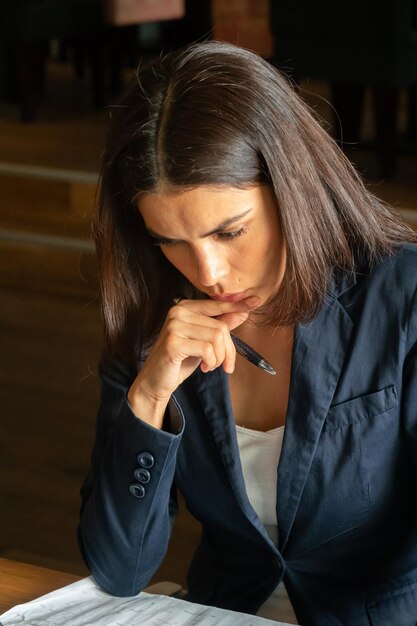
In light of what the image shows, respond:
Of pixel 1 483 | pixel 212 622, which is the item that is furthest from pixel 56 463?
pixel 212 622

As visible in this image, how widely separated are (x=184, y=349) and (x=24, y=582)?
0.35 metres

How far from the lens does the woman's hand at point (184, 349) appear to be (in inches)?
60.5

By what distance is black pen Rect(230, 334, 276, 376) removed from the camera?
1594 mm

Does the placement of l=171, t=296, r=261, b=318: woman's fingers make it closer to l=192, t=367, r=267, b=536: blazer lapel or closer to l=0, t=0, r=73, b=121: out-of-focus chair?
l=192, t=367, r=267, b=536: blazer lapel

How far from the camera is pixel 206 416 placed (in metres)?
1.61

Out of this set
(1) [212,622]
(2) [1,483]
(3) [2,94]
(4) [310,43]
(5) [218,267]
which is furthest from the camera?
(3) [2,94]

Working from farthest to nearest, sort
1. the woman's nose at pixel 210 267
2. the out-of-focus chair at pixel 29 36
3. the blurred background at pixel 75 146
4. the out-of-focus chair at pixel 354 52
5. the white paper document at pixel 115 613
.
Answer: the out-of-focus chair at pixel 29 36 → the out-of-focus chair at pixel 354 52 → the blurred background at pixel 75 146 → the woman's nose at pixel 210 267 → the white paper document at pixel 115 613

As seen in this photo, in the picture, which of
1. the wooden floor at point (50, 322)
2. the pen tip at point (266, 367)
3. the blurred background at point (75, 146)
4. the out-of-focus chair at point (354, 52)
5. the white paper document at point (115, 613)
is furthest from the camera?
the out-of-focus chair at point (354, 52)

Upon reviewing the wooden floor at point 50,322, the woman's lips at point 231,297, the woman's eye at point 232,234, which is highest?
the woman's eye at point 232,234

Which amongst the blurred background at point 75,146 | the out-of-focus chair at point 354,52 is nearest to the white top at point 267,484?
the blurred background at point 75,146

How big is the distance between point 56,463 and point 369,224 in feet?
7.48

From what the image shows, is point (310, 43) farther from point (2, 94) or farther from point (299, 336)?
point (299, 336)

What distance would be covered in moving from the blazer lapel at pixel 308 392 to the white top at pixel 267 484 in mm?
53

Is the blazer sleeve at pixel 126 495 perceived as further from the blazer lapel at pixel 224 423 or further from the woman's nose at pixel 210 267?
the woman's nose at pixel 210 267
